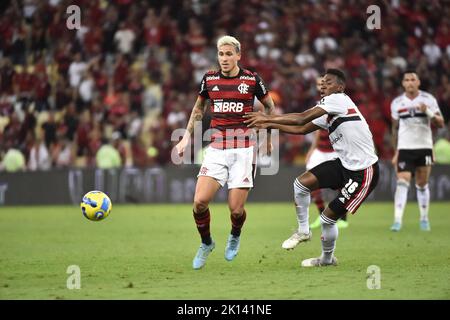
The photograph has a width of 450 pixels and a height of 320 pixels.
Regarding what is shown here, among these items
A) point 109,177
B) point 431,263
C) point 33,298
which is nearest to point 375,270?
point 431,263

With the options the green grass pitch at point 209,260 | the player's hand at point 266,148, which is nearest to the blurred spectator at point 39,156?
the green grass pitch at point 209,260

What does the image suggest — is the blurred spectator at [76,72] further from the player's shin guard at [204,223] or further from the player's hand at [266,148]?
the player's shin guard at [204,223]

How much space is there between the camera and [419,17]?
26.2m

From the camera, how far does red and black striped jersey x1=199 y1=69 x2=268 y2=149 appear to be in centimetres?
973

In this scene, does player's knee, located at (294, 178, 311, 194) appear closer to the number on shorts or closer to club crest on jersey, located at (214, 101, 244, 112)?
the number on shorts

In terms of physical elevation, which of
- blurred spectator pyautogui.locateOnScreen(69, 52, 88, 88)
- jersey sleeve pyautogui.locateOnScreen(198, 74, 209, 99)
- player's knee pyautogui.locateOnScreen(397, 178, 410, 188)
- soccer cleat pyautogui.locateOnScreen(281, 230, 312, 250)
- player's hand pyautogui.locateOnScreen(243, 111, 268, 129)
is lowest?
soccer cleat pyautogui.locateOnScreen(281, 230, 312, 250)

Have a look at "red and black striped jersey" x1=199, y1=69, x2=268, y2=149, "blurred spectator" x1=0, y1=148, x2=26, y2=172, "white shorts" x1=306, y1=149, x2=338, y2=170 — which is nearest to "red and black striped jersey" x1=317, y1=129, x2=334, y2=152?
"white shorts" x1=306, y1=149, x2=338, y2=170

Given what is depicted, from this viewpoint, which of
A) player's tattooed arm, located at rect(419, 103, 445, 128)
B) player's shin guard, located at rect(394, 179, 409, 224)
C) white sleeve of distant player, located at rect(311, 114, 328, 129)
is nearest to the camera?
white sleeve of distant player, located at rect(311, 114, 328, 129)

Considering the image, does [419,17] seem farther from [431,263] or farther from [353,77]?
[431,263]

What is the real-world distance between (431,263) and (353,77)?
1533 cm

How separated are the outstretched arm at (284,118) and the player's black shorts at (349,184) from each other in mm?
826

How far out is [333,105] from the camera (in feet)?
31.3

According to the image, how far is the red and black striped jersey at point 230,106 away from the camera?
9734mm

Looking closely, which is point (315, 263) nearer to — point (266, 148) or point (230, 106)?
point (266, 148)
